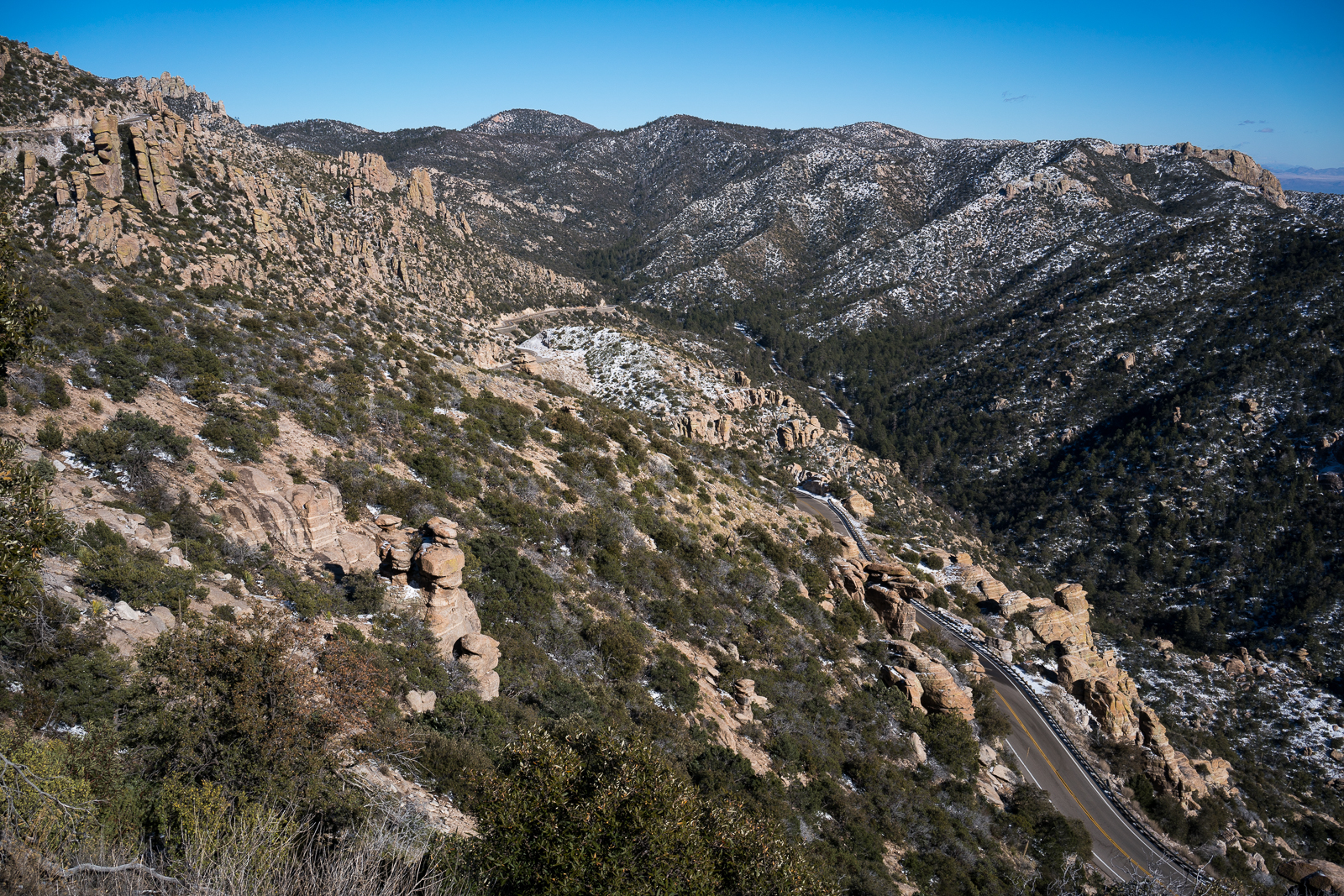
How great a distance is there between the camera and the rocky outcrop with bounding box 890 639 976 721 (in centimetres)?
2219

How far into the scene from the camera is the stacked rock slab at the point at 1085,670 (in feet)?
85.3

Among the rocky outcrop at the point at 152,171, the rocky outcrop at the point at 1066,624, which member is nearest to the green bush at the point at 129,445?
the rocky outcrop at the point at 152,171

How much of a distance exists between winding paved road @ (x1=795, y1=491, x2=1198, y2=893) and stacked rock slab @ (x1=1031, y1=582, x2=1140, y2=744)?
3220 millimetres

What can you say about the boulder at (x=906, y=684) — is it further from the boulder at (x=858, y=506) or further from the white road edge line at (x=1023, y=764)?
the boulder at (x=858, y=506)

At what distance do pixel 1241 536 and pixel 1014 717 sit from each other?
194 feet

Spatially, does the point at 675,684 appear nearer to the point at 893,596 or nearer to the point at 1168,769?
the point at 893,596

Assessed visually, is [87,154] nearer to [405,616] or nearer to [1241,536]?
→ [405,616]

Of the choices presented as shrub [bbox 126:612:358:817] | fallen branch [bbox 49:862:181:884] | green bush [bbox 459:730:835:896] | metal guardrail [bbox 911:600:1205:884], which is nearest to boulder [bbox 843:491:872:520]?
metal guardrail [bbox 911:600:1205:884]

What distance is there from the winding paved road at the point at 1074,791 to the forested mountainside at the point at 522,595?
3.53ft

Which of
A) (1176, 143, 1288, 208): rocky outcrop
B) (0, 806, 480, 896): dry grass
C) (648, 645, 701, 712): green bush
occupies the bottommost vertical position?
(648, 645, 701, 712): green bush

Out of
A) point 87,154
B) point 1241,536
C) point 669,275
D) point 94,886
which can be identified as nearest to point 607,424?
point 94,886

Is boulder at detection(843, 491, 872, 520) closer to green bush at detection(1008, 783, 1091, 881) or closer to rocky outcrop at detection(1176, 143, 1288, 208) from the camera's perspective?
green bush at detection(1008, 783, 1091, 881)

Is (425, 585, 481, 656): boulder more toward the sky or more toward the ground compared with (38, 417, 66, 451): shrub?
more toward the ground

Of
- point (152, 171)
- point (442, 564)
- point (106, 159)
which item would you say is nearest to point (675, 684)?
point (442, 564)
